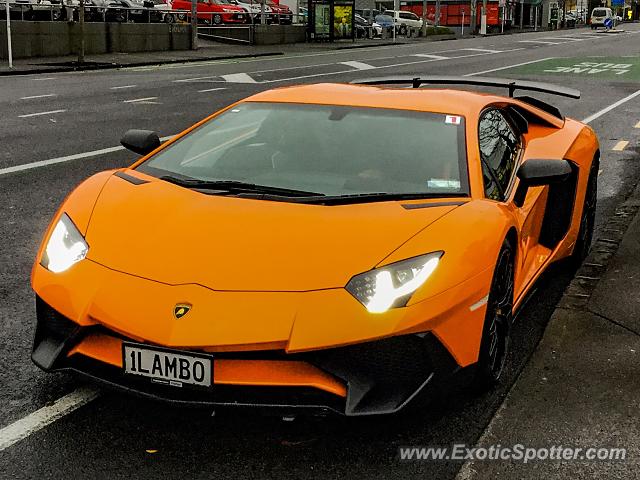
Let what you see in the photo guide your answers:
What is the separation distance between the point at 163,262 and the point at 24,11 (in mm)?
28197

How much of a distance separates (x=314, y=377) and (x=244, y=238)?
71cm

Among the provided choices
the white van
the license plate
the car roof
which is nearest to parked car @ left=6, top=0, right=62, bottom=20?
the car roof

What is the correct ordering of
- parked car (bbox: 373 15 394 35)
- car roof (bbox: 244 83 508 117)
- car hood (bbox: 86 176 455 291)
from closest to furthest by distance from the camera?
car hood (bbox: 86 176 455 291) < car roof (bbox: 244 83 508 117) < parked car (bbox: 373 15 394 35)

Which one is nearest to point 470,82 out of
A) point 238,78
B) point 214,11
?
point 238,78

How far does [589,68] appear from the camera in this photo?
28.1m

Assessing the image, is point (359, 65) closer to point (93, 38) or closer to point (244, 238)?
point (93, 38)

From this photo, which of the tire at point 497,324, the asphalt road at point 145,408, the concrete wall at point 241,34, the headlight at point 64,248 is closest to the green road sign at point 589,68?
the asphalt road at point 145,408

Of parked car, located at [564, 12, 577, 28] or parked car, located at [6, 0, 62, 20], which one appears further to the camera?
parked car, located at [564, 12, 577, 28]

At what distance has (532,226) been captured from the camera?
4945mm

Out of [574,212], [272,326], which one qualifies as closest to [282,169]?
[272,326]

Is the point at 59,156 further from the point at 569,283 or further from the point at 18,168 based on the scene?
the point at 569,283

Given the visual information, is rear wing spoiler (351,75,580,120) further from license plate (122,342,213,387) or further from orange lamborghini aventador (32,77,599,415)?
license plate (122,342,213,387)

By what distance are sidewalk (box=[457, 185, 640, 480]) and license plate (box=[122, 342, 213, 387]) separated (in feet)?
3.26

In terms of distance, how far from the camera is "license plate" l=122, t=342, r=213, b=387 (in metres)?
3.18
